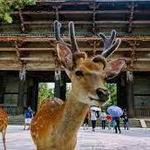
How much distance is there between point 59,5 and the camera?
88.8 ft

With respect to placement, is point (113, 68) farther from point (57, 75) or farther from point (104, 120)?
point (57, 75)

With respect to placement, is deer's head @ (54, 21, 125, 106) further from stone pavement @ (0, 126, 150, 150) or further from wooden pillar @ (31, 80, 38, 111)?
wooden pillar @ (31, 80, 38, 111)

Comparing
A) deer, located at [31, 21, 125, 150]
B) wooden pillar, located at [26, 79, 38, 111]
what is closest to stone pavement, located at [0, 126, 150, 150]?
deer, located at [31, 21, 125, 150]

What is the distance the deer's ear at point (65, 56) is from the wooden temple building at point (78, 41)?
21.0 metres

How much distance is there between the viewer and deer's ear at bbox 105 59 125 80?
432cm

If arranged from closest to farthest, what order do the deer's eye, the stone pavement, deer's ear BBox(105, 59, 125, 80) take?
the deer's eye < deer's ear BBox(105, 59, 125, 80) < the stone pavement

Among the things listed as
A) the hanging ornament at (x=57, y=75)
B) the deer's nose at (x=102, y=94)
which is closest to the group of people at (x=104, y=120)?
the hanging ornament at (x=57, y=75)

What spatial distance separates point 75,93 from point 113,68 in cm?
57

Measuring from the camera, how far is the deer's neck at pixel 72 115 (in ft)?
13.8

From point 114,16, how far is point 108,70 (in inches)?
943

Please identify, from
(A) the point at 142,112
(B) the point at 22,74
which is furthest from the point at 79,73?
(A) the point at 142,112

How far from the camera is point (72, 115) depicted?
14.0 ft

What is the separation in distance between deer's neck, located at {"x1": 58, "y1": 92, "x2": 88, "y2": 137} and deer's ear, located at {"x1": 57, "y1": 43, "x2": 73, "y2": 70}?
0.97ft

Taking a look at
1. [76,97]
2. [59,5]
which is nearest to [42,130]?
[76,97]
